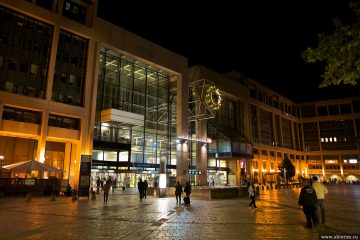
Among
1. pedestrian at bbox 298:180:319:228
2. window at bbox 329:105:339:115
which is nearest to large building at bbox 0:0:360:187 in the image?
pedestrian at bbox 298:180:319:228

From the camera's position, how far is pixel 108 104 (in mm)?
41281

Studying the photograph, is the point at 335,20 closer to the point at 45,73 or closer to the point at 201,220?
the point at 201,220

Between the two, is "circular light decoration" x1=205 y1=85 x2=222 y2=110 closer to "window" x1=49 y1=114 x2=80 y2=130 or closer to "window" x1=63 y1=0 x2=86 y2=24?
"window" x1=63 y1=0 x2=86 y2=24

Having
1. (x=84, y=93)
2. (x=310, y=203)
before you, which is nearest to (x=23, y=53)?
(x=84, y=93)

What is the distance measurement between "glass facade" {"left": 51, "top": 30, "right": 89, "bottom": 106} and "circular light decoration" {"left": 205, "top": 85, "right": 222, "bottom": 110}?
20030 mm

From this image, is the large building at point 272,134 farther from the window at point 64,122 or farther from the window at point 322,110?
the window at point 64,122

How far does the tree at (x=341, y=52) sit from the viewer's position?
8570 mm

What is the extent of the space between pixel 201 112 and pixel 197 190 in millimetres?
27542

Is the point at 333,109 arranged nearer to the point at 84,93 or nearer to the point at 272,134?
the point at 272,134

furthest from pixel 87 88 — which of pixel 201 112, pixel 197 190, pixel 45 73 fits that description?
pixel 201 112

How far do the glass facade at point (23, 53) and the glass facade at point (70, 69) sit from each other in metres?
1.39

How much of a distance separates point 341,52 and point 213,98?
130 ft

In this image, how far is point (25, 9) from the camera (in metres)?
31.7

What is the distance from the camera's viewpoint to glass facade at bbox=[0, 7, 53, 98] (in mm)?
Answer: 30312
